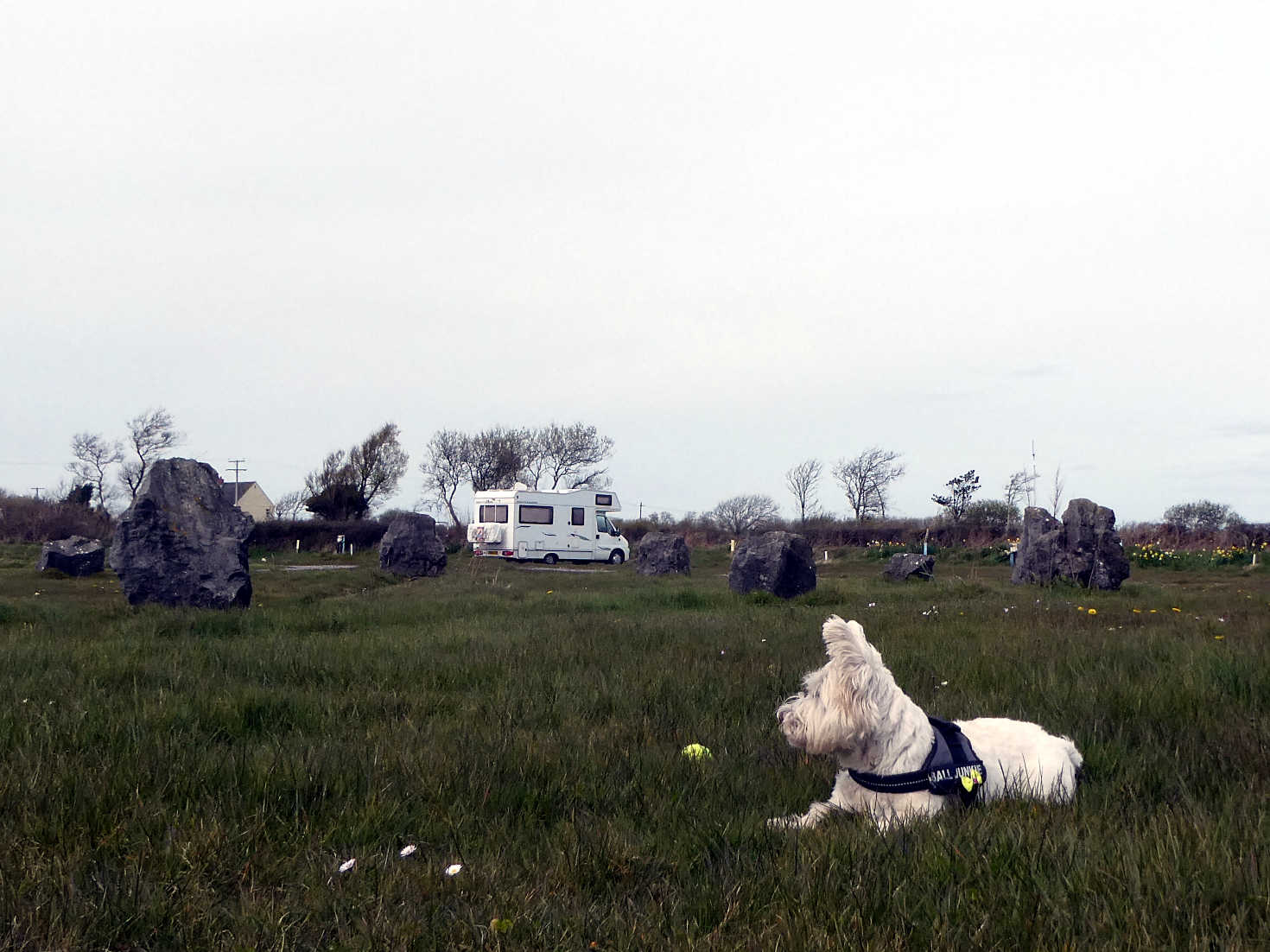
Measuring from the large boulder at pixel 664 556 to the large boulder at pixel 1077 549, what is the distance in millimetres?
10829

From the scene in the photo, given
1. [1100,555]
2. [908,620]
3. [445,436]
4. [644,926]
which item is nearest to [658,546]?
[1100,555]

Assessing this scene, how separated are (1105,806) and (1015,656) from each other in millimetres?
4049

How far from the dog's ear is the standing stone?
800 inches

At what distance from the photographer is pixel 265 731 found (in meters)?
5.49

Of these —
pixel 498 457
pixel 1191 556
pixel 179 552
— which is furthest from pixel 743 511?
pixel 179 552

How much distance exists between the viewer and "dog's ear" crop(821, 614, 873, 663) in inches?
163

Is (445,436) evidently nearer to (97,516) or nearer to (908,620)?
Answer: (97,516)

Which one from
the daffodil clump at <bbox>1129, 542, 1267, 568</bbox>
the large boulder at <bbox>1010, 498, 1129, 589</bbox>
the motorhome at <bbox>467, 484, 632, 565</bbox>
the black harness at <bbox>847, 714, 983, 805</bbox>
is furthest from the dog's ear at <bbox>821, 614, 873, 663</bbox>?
the motorhome at <bbox>467, 484, 632, 565</bbox>

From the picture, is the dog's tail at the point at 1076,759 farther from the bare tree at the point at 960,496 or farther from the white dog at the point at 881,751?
the bare tree at the point at 960,496

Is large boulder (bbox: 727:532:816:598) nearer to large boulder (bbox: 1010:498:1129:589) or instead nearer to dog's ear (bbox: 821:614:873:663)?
large boulder (bbox: 1010:498:1129:589)

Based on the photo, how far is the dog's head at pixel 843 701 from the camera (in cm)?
411

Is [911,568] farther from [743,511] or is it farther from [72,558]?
[743,511]

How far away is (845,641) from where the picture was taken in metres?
4.13

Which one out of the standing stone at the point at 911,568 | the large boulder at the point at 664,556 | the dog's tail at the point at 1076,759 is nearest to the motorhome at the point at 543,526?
the large boulder at the point at 664,556
